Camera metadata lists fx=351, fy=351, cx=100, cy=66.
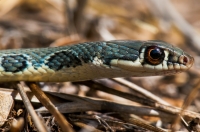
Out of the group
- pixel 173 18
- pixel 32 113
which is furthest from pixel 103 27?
pixel 32 113

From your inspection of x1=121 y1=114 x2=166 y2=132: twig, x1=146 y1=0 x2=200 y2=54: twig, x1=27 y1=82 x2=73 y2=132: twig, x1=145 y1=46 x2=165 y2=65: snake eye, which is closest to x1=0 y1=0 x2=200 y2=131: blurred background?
x1=146 y1=0 x2=200 y2=54: twig

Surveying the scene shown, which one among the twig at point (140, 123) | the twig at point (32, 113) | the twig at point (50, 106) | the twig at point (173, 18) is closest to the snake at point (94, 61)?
the twig at point (50, 106)

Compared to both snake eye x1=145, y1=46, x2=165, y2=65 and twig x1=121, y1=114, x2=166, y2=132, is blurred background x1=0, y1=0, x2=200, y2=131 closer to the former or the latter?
snake eye x1=145, y1=46, x2=165, y2=65

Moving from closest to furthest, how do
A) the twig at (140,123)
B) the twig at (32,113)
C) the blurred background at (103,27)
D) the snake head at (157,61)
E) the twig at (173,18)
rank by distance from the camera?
the twig at (32,113), the twig at (140,123), the snake head at (157,61), the blurred background at (103,27), the twig at (173,18)

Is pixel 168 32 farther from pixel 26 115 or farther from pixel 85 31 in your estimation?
pixel 26 115

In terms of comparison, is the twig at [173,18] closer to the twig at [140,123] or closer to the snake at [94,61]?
the snake at [94,61]

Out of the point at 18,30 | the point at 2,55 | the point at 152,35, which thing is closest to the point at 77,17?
the point at 18,30
